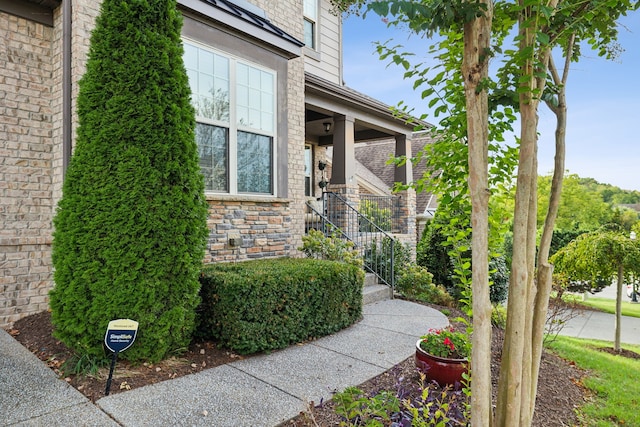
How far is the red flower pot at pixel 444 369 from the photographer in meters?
3.08

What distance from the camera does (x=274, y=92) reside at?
19.2ft

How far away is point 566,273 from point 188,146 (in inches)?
262

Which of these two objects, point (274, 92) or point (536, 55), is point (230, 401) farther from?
point (274, 92)

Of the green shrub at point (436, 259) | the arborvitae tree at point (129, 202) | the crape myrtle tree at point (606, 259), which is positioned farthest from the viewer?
the green shrub at point (436, 259)

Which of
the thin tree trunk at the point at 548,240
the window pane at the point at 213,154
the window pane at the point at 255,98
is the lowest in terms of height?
the thin tree trunk at the point at 548,240

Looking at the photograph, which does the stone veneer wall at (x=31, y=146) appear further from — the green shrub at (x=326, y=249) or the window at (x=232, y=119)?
the green shrub at (x=326, y=249)

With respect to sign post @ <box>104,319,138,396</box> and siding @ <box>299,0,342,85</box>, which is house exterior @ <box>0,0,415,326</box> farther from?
sign post @ <box>104,319,138,396</box>

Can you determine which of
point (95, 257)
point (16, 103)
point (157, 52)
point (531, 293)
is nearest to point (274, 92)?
point (157, 52)

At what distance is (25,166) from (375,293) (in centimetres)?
505

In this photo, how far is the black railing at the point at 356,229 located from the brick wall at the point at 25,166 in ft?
13.4

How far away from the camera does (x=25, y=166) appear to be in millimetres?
4438

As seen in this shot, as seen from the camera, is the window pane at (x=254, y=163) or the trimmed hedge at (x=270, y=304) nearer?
the trimmed hedge at (x=270, y=304)

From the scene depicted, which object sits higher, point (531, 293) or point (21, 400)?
point (531, 293)

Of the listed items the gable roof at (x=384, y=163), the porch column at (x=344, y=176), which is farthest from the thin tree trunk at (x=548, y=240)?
the gable roof at (x=384, y=163)
